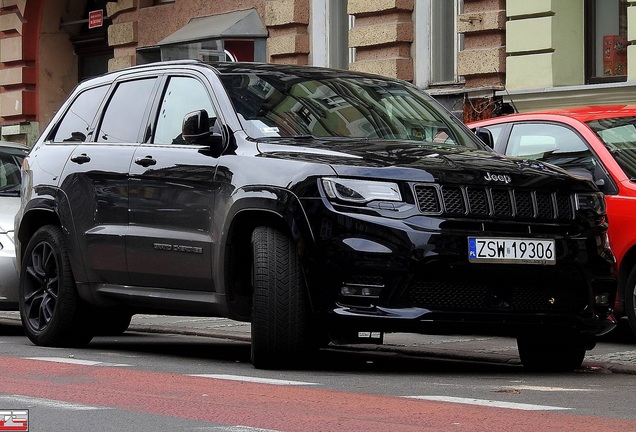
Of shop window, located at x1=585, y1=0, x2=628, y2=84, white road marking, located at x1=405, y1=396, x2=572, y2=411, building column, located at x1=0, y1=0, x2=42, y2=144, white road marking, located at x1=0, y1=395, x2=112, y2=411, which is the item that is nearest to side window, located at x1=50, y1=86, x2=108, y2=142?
white road marking, located at x1=0, y1=395, x2=112, y2=411

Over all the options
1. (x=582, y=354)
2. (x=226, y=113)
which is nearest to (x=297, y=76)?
(x=226, y=113)

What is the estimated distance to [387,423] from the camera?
680 cm

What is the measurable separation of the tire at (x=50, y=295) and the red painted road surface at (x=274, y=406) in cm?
191

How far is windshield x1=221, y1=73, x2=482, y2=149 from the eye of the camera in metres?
9.80

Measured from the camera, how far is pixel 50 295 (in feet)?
37.1

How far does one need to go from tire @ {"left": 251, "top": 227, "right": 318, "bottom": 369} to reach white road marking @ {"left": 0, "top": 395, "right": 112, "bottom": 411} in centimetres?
159

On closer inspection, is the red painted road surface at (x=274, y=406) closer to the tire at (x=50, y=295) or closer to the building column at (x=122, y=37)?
the tire at (x=50, y=295)

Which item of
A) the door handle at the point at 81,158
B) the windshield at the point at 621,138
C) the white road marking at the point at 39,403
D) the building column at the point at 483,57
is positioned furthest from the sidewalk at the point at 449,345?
the building column at the point at 483,57

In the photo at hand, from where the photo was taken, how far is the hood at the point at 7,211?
43.2ft

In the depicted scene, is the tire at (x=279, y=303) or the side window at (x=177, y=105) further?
the side window at (x=177, y=105)

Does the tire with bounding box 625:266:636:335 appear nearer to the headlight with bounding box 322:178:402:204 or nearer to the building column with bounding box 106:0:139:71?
the headlight with bounding box 322:178:402:204

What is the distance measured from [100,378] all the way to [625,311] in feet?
13.6

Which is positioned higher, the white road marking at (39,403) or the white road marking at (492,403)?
the white road marking at (39,403)

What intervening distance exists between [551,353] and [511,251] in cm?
117
